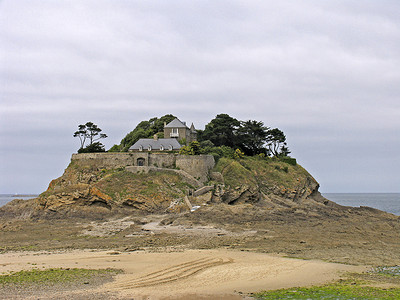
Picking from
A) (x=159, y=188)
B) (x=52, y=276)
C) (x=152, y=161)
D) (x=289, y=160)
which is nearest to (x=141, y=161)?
(x=152, y=161)

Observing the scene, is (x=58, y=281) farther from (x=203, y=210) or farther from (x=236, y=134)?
(x=236, y=134)

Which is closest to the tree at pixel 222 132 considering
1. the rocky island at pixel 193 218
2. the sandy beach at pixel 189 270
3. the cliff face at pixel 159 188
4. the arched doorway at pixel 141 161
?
the rocky island at pixel 193 218

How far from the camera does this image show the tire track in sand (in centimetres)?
1583

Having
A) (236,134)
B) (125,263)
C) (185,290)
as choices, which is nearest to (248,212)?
(125,263)

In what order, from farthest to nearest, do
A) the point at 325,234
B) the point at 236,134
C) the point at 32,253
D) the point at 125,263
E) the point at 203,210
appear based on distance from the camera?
the point at 236,134 → the point at 203,210 → the point at 325,234 → the point at 32,253 → the point at 125,263

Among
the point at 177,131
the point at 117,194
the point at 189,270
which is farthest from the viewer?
the point at 177,131

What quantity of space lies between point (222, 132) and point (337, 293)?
4789cm

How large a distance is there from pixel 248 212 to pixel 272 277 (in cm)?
2016

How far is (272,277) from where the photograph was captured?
17.1m

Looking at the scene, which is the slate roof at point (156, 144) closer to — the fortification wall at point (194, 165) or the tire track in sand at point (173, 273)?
the fortification wall at point (194, 165)

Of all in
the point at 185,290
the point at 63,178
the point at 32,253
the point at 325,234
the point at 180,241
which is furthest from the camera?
the point at 63,178

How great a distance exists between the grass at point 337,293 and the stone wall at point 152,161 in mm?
29105

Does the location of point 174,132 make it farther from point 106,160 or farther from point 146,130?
point 106,160

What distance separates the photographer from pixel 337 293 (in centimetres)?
1468
